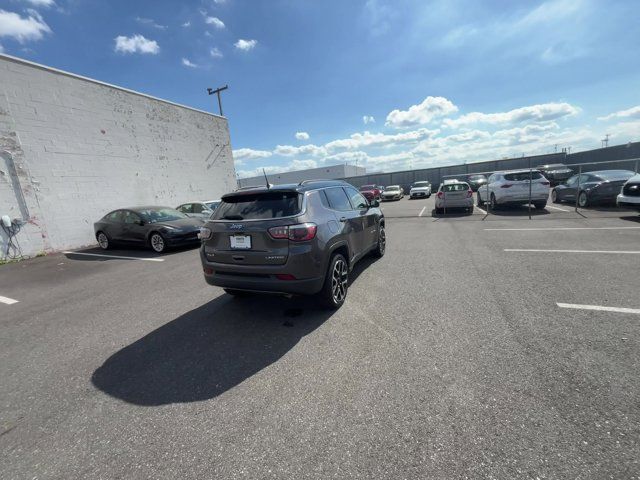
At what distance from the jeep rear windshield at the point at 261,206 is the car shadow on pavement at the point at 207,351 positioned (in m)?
1.31

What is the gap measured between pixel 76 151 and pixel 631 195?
18.4m

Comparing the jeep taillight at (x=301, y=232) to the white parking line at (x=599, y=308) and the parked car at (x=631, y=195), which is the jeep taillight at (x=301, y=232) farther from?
the parked car at (x=631, y=195)

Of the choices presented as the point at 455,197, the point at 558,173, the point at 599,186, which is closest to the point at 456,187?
the point at 455,197

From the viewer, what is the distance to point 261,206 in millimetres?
3893

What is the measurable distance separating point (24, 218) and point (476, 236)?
550 inches

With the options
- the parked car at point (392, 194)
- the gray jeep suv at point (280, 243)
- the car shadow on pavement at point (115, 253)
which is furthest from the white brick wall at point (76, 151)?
the parked car at point (392, 194)

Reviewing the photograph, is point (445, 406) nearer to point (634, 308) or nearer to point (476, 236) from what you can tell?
point (634, 308)

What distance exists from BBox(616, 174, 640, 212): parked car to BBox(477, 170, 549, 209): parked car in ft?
8.91

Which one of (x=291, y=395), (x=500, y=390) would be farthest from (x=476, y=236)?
(x=291, y=395)

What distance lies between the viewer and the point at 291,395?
99.8 inches

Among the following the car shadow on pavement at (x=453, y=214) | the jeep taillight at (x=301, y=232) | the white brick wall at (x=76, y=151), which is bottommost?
the car shadow on pavement at (x=453, y=214)

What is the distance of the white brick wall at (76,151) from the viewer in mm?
9492

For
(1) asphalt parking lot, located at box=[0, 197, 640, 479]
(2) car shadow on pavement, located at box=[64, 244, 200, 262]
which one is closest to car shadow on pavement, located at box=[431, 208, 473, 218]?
(1) asphalt parking lot, located at box=[0, 197, 640, 479]

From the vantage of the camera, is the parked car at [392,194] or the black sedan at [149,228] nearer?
the black sedan at [149,228]
